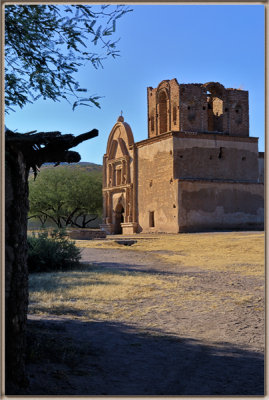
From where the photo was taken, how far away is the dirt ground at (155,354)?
405 centimetres

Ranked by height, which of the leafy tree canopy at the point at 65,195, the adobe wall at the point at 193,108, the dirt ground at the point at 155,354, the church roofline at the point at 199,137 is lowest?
the dirt ground at the point at 155,354

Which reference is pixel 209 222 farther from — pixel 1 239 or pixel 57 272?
pixel 1 239

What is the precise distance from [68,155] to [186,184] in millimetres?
21929

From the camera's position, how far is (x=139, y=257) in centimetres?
1565

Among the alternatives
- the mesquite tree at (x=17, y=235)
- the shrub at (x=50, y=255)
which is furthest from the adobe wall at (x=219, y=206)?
the mesquite tree at (x=17, y=235)

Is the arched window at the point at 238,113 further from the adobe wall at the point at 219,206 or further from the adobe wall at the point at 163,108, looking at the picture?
the adobe wall at the point at 219,206

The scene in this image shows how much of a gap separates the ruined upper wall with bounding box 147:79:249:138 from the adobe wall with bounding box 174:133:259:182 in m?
0.68

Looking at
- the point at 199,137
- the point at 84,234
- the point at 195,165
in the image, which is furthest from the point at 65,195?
the point at 199,137

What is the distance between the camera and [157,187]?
2805cm

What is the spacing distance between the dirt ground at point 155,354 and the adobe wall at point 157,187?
19.0 metres

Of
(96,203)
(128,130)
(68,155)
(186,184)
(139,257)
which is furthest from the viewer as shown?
(96,203)

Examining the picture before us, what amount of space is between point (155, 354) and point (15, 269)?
78.3 inches

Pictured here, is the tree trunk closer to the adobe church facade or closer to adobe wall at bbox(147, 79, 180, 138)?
the adobe church facade

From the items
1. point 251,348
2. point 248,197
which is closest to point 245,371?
point 251,348
